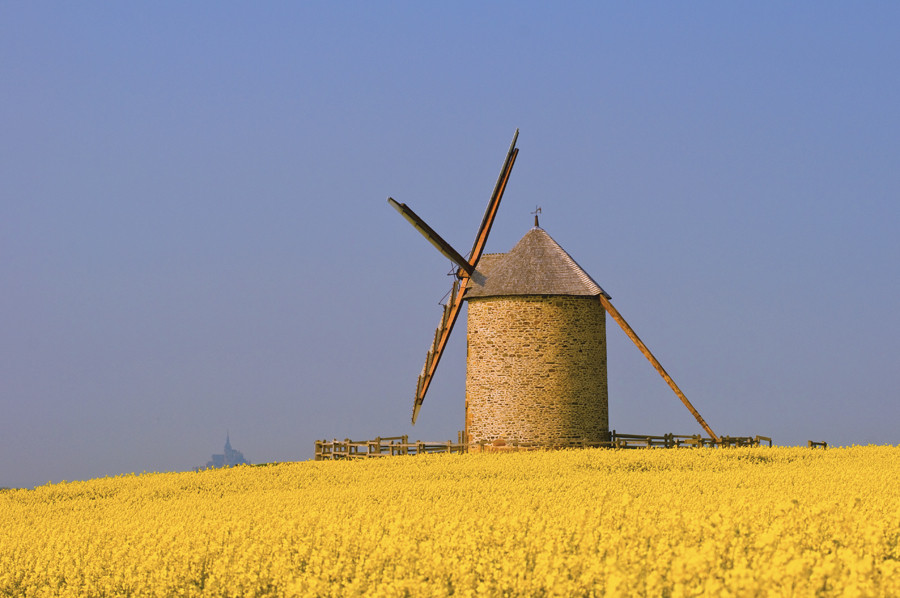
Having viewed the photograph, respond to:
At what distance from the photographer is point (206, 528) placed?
12.3 metres

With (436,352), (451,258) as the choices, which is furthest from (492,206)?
(436,352)

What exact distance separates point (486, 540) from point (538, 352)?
19212 mm

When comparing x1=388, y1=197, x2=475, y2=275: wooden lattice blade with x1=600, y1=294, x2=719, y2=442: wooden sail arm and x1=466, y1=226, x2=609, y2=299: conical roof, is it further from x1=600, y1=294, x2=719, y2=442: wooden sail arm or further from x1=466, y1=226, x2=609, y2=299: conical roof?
x1=600, y1=294, x2=719, y2=442: wooden sail arm

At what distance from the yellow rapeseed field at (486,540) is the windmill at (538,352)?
938 centimetres

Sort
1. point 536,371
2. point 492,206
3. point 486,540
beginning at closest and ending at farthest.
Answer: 1. point 486,540
2. point 536,371
3. point 492,206

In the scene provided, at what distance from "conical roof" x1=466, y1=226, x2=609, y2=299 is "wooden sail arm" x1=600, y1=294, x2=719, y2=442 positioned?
2.22ft

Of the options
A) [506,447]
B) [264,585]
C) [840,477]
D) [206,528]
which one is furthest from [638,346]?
[264,585]

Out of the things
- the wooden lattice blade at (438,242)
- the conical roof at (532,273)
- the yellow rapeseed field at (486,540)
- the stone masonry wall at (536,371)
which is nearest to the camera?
the yellow rapeseed field at (486,540)

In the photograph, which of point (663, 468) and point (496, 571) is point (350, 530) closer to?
point (496, 571)

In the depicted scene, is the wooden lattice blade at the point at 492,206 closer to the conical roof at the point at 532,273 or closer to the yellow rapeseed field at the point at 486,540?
the conical roof at the point at 532,273

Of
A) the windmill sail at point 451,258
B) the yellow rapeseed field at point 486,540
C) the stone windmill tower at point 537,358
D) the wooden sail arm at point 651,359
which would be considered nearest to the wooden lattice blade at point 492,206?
the windmill sail at point 451,258

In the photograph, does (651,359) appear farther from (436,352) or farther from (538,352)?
(436,352)

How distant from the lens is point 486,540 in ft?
31.5

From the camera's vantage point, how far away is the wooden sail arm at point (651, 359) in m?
29.9
